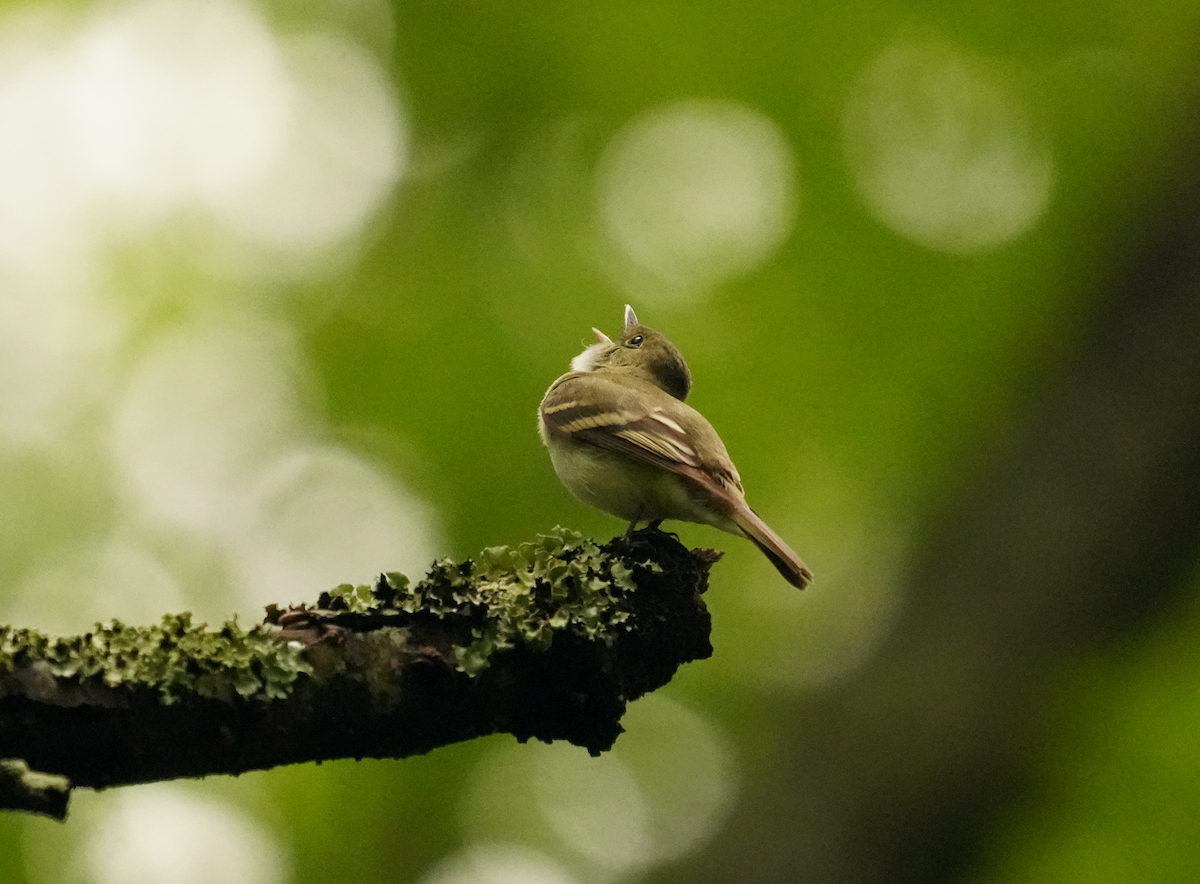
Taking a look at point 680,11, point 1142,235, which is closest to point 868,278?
point 1142,235

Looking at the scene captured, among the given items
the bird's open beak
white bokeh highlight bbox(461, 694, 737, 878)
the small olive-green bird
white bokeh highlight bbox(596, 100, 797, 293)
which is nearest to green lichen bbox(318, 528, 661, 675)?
the small olive-green bird

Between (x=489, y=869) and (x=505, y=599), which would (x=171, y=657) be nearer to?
(x=505, y=599)

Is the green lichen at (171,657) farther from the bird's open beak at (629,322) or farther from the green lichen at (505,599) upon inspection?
the bird's open beak at (629,322)

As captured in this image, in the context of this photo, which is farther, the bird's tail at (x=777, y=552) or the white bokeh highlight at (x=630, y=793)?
the white bokeh highlight at (x=630, y=793)

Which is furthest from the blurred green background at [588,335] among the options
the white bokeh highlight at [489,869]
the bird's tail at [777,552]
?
the bird's tail at [777,552]

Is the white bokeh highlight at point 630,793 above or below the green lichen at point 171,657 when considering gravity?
above

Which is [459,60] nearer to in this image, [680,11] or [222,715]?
[680,11]
